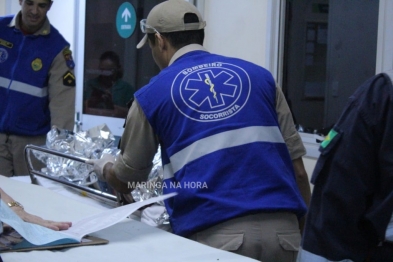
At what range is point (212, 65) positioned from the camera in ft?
4.89

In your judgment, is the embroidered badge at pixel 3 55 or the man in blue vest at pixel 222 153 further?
the embroidered badge at pixel 3 55

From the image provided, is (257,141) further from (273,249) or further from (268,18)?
(268,18)

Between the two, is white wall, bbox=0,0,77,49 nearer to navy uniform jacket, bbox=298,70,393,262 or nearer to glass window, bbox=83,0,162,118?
glass window, bbox=83,0,162,118

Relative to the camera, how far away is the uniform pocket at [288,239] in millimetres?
1421

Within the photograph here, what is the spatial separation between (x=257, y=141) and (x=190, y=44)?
1.14 feet

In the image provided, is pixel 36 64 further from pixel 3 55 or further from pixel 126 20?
pixel 126 20

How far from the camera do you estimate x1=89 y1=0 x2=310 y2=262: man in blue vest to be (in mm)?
1392

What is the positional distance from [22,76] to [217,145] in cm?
156

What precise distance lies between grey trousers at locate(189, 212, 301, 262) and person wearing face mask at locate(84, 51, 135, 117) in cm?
270

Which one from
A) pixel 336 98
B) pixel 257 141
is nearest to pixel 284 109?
pixel 257 141

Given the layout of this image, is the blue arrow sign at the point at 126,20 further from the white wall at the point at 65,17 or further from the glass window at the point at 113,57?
the white wall at the point at 65,17

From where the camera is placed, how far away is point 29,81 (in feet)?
8.83

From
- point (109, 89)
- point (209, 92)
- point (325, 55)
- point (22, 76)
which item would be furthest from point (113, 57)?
point (209, 92)

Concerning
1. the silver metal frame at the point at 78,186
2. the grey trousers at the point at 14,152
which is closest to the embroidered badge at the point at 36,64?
the grey trousers at the point at 14,152
